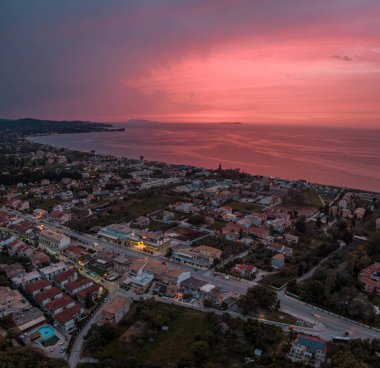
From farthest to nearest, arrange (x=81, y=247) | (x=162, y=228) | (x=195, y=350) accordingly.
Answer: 1. (x=162, y=228)
2. (x=81, y=247)
3. (x=195, y=350)

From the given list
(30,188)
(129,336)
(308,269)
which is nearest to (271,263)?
(308,269)

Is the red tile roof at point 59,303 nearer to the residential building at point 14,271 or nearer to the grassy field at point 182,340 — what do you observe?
the grassy field at point 182,340

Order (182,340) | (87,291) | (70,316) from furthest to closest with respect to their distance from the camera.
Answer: (87,291) < (70,316) < (182,340)

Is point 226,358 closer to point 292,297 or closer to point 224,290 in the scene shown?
point 224,290

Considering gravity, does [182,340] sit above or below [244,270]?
below

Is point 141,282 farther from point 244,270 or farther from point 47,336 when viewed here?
point 244,270

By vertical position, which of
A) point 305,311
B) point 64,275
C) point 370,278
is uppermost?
point 370,278

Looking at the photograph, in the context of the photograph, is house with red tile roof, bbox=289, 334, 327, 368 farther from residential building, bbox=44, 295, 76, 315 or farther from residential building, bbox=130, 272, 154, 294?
residential building, bbox=44, 295, 76, 315

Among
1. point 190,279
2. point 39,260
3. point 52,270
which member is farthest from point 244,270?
point 39,260
